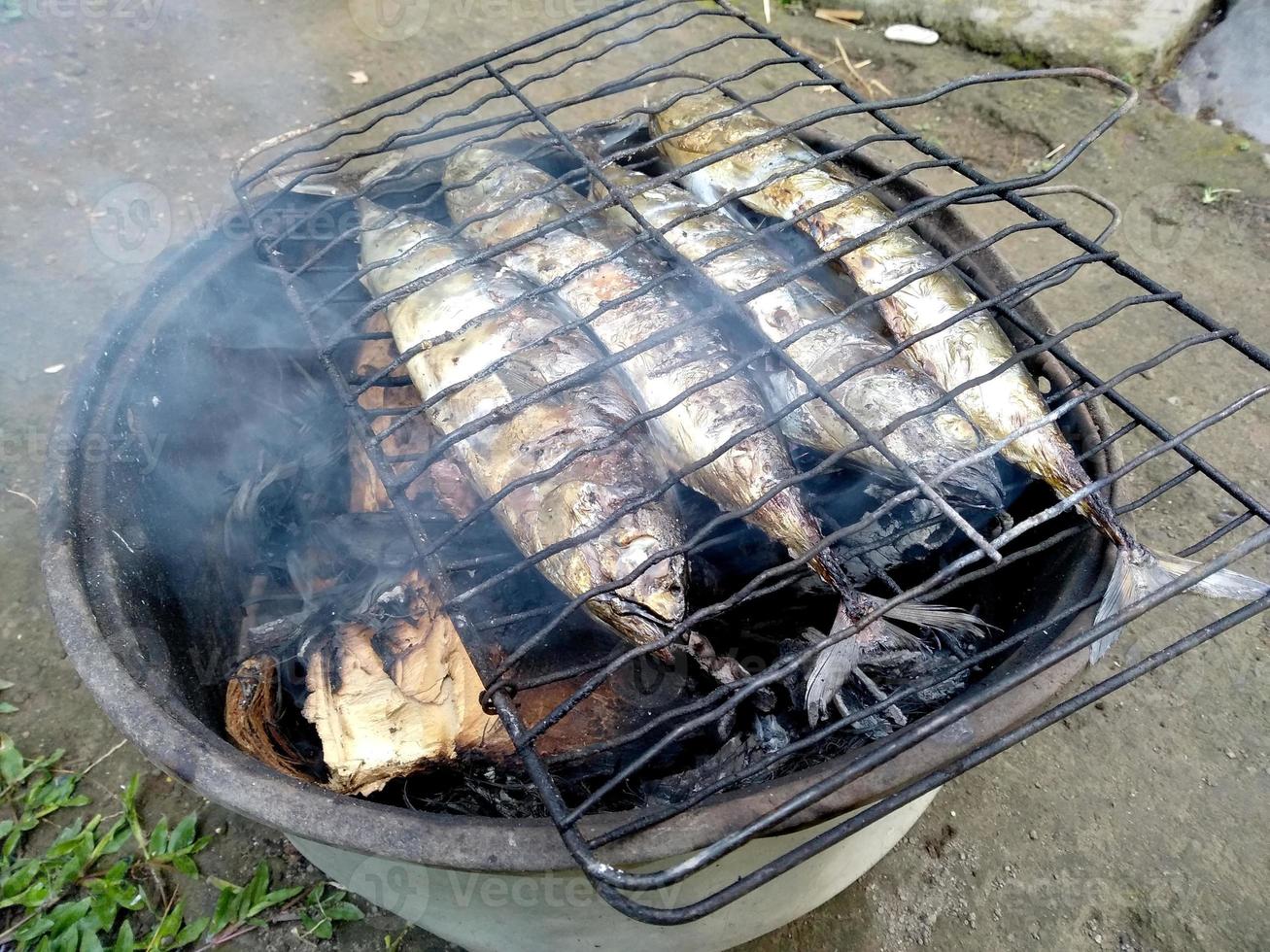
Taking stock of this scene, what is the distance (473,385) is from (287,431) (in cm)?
88

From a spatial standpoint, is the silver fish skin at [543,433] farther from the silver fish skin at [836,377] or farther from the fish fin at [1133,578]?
the fish fin at [1133,578]

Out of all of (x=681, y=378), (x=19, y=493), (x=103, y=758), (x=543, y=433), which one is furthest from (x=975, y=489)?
(x=19, y=493)

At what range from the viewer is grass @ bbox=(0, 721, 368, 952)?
8.08 ft

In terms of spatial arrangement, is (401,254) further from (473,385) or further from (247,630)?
(247,630)

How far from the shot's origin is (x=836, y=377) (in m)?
2.00

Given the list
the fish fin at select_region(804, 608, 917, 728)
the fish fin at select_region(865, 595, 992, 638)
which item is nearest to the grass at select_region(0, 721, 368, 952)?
the fish fin at select_region(804, 608, 917, 728)

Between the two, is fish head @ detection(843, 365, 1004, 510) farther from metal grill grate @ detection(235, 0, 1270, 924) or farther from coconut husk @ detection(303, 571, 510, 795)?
coconut husk @ detection(303, 571, 510, 795)

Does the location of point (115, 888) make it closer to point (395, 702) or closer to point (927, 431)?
point (395, 702)

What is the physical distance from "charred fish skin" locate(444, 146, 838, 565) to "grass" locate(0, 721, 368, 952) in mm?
1819

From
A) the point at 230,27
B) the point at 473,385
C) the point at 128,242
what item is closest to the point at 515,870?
the point at 473,385

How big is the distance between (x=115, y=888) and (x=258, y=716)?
1.13 m

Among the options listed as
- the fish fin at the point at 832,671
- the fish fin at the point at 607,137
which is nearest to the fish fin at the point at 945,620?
the fish fin at the point at 832,671

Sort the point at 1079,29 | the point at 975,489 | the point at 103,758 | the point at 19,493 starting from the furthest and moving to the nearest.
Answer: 1. the point at 1079,29
2. the point at 19,493
3. the point at 103,758
4. the point at 975,489

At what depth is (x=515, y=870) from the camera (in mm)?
1373
